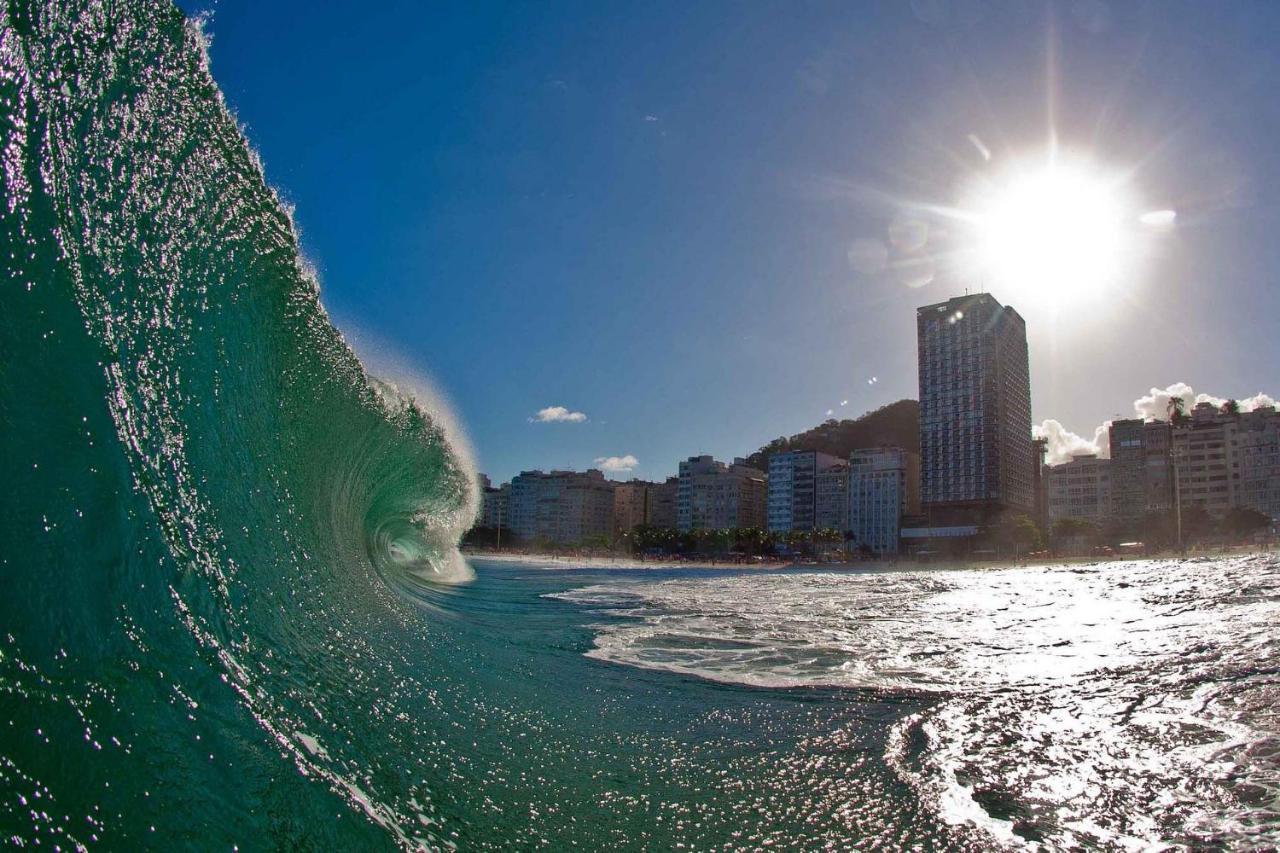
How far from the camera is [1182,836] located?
8.38 ft

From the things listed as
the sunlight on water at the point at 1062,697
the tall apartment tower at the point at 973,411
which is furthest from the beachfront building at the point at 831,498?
the sunlight on water at the point at 1062,697

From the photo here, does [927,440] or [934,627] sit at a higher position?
[927,440]

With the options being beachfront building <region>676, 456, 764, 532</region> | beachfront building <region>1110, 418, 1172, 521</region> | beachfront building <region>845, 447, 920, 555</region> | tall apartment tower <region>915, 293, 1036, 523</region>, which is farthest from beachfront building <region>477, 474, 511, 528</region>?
beachfront building <region>1110, 418, 1172, 521</region>

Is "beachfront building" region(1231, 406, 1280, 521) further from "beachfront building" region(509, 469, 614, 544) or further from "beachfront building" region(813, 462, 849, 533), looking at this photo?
"beachfront building" region(509, 469, 614, 544)

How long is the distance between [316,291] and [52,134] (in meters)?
4.41

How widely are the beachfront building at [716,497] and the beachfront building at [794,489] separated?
6998mm

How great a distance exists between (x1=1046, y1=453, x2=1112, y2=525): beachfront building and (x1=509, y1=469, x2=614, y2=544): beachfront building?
7619cm

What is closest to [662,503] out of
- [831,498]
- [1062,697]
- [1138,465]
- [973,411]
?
[831,498]

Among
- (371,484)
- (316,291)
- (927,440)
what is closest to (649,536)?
(927,440)

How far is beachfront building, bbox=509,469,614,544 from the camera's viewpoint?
14475 centimetres

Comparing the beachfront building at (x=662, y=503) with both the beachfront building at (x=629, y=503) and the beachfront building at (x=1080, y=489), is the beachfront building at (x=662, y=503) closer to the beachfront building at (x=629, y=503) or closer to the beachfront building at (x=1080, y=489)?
the beachfront building at (x=629, y=503)

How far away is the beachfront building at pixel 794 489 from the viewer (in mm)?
127312

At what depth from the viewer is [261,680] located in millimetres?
3086

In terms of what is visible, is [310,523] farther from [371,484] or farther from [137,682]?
[371,484]
